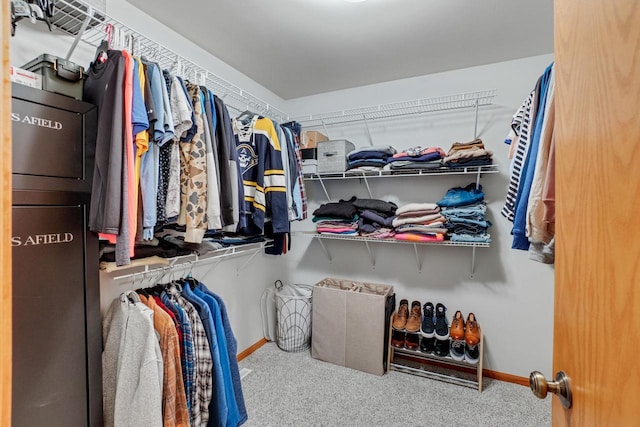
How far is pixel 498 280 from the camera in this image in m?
2.25

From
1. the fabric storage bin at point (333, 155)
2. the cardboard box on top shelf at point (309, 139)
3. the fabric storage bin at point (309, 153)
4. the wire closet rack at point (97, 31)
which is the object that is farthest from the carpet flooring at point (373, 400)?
the wire closet rack at point (97, 31)

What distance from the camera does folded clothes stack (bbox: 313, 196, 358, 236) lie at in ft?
7.94

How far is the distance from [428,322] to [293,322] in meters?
1.10

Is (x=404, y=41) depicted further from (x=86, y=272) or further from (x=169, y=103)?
(x=86, y=272)

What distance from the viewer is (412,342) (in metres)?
2.27

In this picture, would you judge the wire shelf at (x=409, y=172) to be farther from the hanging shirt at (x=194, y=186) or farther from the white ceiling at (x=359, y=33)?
the hanging shirt at (x=194, y=186)

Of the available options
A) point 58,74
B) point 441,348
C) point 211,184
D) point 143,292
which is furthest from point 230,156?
point 441,348

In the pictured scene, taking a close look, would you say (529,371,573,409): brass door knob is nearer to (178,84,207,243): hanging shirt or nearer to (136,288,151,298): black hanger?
(178,84,207,243): hanging shirt

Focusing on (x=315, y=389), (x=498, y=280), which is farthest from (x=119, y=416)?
(x=498, y=280)

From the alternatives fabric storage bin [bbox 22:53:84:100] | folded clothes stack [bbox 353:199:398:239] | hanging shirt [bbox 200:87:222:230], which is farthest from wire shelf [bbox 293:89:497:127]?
fabric storage bin [bbox 22:53:84:100]

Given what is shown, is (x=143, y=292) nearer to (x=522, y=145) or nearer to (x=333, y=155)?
(x=333, y=155)

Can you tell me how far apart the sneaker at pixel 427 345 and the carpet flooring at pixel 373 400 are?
21 cm

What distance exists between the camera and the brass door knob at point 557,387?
574mm

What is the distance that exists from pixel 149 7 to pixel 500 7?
6.35ft
